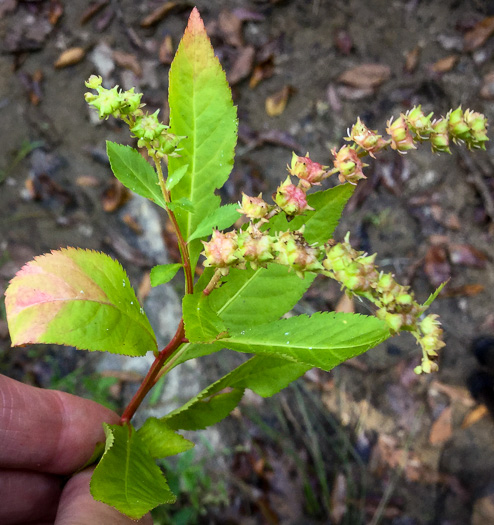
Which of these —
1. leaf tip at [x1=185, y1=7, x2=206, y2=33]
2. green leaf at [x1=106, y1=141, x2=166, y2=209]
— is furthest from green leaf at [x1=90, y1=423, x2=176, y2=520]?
leaf tip at [x1=185, y1=7, x2=206, y2=33]

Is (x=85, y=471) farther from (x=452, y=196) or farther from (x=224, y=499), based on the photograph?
(x=452, y=196)

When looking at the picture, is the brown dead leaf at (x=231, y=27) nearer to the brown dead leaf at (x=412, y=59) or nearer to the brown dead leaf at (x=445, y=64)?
the brown dead leaf at (x=412, y=59)

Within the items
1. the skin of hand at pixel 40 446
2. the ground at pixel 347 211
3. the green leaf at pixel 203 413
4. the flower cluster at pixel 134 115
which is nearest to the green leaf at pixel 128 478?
the green leaf at pixel 203 413

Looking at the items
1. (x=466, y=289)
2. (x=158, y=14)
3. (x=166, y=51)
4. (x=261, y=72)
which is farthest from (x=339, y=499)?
(x=158, y=14)

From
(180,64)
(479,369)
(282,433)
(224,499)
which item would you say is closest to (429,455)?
(479,369)

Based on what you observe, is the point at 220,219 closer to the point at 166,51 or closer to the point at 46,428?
the point at 46,428
